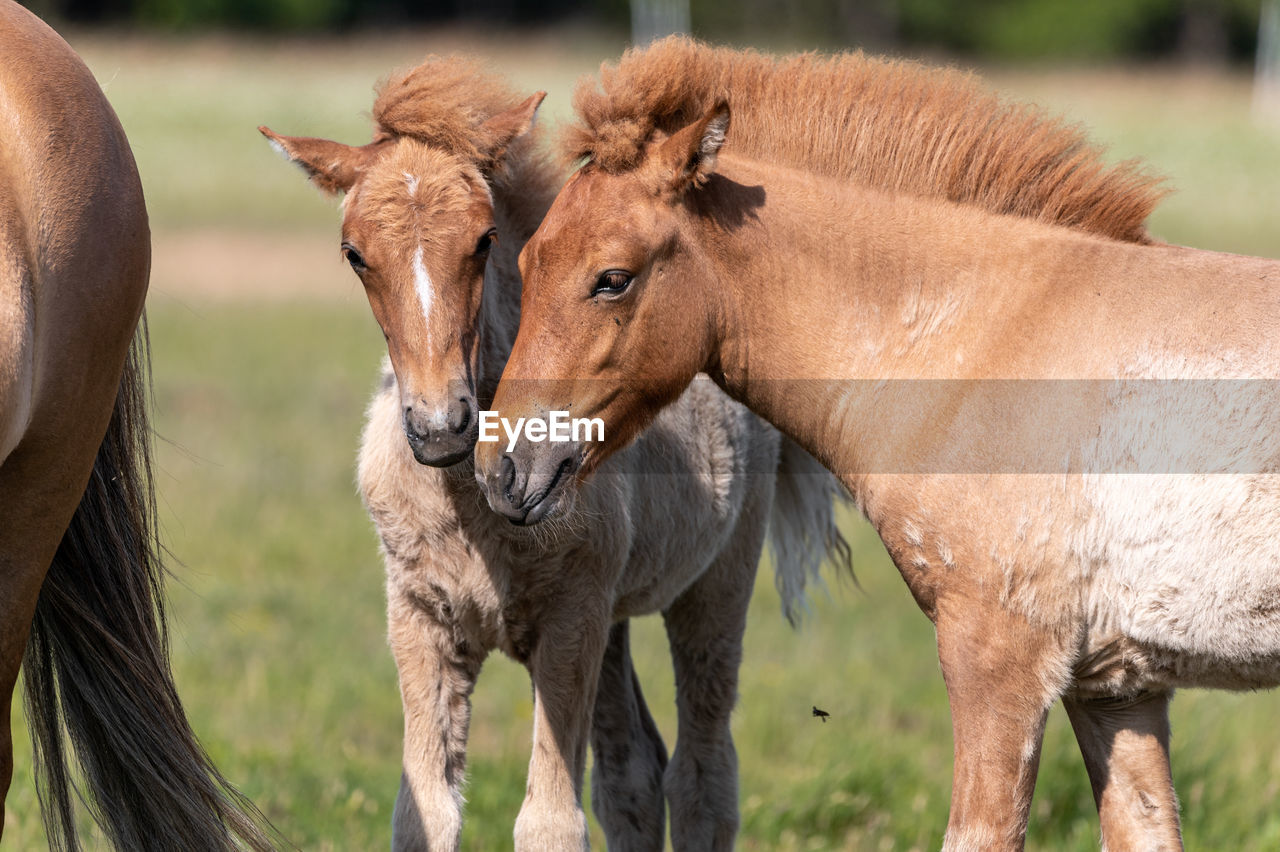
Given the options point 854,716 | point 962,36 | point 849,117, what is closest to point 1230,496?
point 849,117

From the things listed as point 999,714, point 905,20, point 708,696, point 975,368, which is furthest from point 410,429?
point 905,20

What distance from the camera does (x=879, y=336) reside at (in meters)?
3.18

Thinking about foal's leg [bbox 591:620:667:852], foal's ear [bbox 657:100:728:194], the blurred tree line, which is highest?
foal's ear [bbox 657:100:728:194]

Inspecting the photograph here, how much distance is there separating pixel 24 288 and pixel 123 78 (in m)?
26.6

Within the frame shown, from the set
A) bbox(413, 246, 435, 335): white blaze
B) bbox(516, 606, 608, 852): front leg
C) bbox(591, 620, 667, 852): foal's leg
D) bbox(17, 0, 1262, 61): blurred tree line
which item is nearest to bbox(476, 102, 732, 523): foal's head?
bbox(413, 246, 435, 335): white blaze

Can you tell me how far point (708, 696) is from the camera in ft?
14.6

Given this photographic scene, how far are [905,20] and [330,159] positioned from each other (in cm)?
4759

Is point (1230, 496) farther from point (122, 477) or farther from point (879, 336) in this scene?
point (122, 477)

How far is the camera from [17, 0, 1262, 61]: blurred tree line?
137 ft

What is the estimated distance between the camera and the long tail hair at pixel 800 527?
16.5ft

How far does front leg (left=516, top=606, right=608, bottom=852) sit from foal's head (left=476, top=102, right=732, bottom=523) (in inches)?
21.6

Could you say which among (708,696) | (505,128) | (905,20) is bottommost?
(905,20)

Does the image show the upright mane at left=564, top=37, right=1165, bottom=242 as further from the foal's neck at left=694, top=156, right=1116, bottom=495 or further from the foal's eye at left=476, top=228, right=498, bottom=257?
the foal's eye at left=476, top=228, right=498, bottom=257

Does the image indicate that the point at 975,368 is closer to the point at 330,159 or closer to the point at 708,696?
the point at 330,159
